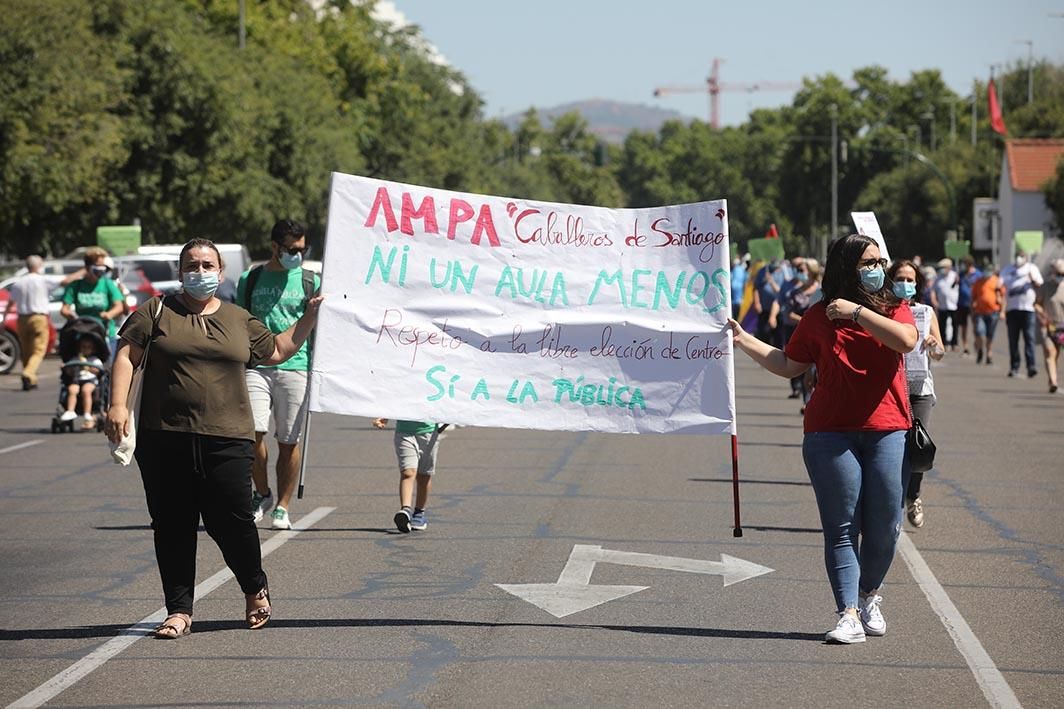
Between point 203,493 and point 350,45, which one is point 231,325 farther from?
point 350,45

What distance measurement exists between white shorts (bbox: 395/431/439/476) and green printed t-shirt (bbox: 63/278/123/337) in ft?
28.4

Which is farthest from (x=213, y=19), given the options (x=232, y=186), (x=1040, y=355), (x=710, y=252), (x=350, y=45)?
(x=710, y=252)

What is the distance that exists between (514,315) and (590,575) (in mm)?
1639

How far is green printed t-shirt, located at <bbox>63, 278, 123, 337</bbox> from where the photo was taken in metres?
18.8

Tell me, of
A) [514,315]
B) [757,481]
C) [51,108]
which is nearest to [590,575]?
[514,315]

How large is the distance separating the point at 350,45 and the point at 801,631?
7008cm

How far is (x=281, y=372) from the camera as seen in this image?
11.0 m

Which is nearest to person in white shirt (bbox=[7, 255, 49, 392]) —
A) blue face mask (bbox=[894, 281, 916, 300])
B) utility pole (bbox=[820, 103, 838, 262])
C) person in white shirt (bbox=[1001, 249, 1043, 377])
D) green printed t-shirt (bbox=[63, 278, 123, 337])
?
green printed t-shirt (bbox=[63, 278, 123, 337])

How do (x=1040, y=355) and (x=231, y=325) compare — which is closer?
(x=231, y=325)

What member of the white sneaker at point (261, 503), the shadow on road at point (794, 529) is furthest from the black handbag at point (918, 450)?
the white sneaker at point (261, 503)

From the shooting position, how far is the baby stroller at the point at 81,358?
730 inches

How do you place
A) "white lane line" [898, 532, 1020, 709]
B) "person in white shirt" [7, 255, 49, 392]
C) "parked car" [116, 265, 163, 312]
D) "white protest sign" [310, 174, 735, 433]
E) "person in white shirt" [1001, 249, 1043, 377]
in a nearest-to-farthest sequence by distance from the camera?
"white lane line" [898, 532, 1020, 709]
"white protest sign" [310, 174, 735, 433]
"person in white shirt" [7, 255, 49, 392]
"person in white shirt" [1001, 249, 1043, 377]
"parked car" [116, 265, 163, 312]

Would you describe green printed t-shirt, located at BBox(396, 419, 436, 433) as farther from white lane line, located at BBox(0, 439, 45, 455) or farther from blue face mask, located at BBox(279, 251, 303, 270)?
white lane line, located at BBox(0, 439, 45, 455)

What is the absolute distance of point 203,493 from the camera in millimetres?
7836
